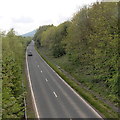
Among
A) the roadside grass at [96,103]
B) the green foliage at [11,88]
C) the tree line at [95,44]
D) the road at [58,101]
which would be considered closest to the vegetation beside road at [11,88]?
the green foliage at [11,88]

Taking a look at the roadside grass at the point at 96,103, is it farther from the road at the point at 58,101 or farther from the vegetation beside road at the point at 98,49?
the road at the point at 58,101

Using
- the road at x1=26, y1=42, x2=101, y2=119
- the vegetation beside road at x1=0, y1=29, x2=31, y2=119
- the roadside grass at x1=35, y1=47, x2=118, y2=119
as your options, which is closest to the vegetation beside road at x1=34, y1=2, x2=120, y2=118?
the roadside grass at x1=35, y1=47, x2=118, y2=119

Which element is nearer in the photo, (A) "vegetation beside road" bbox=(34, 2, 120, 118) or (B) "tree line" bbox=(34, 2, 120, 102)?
(A) "vegetation beside road" bbox=(34, 2, 120, 118)

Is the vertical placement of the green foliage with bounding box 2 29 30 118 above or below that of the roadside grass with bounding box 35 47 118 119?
above

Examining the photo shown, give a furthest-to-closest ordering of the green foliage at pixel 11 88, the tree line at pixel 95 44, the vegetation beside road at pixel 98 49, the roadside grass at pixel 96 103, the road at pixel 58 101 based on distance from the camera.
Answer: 1. the tree line at pixel 95 44
2. the vegetation beside road at pixel 98 49
3. the road at pixel 58 101
4. the roadside grass at pixel 96 103
5. the green foliage at pixel 11 88

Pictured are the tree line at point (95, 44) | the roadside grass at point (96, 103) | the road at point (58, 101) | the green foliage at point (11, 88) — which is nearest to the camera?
the green foliage at point (11, 88)

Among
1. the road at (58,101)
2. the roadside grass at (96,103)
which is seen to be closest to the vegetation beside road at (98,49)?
the roadside grass at (96,103)

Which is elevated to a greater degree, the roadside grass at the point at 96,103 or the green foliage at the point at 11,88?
the green foliage at the point at 11,88

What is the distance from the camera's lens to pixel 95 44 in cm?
2534

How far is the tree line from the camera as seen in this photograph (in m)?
19.7

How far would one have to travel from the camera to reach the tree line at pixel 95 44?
19734 mm

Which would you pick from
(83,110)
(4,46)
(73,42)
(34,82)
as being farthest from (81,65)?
(83,110)

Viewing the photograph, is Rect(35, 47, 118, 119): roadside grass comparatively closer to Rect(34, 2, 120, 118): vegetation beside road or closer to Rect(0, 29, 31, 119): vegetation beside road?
Rect(34, 2, 120, 118): vegetation beside road

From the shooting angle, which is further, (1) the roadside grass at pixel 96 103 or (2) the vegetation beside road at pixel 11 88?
(1) the roadside grass at pixel 96 103
